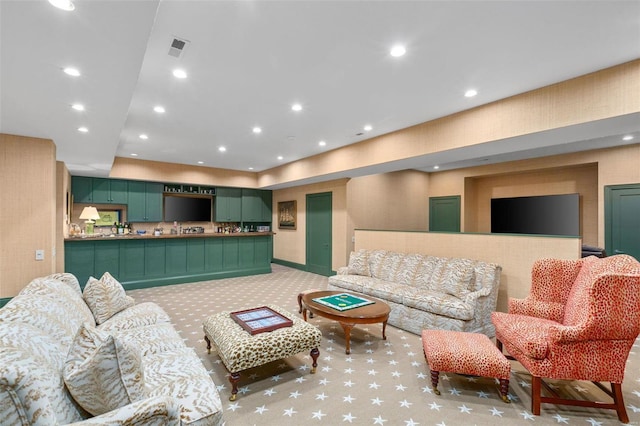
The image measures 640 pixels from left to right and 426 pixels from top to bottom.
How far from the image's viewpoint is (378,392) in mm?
2367

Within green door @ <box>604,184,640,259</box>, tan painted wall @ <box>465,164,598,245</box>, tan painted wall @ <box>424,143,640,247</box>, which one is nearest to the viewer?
green door @ <box>604,184,640,259</box>

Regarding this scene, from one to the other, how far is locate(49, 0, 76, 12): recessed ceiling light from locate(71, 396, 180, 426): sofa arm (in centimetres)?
185

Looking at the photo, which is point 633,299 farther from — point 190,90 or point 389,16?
point 190,90

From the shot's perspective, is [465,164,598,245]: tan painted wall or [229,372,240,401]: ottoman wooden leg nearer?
[229,372,240,401]: ottoman wooden leg

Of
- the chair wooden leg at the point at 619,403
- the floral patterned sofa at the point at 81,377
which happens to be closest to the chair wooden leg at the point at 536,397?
the chair wooden leg at the point at 619,403

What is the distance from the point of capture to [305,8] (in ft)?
6.27

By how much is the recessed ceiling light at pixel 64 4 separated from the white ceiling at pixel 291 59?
34mm

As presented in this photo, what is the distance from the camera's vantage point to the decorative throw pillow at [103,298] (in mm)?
2662

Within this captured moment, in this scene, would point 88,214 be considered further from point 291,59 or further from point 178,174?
point 291,59

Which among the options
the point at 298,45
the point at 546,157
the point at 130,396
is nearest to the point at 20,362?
the point at 130,396

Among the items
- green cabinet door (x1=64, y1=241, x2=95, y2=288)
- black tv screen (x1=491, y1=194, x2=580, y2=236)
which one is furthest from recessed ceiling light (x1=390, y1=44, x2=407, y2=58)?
green cabinet door (x1=64, y1=241, x2=95, y2=288)

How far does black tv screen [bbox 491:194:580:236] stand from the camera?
18.5 feet

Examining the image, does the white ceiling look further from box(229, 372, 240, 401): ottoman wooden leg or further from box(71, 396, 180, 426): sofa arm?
box(229, 372, 240, 401): ottoman wooden leg

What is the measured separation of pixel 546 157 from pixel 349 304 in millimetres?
5522
